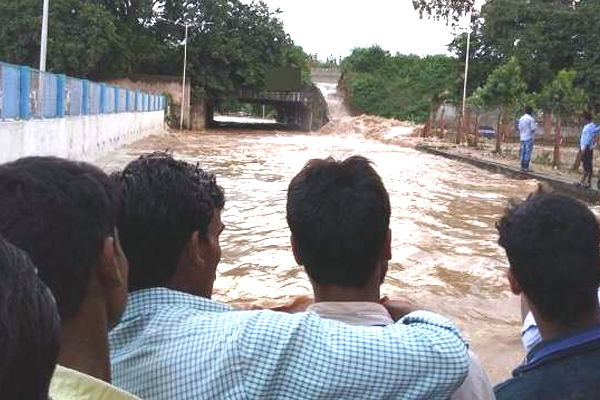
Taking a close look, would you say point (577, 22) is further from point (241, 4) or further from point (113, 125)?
point (113, 125)

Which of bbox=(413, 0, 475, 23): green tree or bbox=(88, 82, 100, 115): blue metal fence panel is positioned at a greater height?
bbox=(413, 0, 475, 23): green tree

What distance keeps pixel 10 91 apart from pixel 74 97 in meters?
5.83

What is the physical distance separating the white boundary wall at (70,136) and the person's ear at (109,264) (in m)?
4.90

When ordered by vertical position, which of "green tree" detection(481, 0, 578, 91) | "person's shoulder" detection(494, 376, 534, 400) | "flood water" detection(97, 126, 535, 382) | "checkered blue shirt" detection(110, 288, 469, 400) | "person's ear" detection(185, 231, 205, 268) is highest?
"green tree" detection(481, 0, 578, 91)

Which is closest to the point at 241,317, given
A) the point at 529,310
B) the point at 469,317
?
the point at 529,310

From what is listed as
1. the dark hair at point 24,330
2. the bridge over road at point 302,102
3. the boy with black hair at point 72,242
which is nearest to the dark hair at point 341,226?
the boy with black hair at point 72,242

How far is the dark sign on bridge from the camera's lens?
50.3 metres

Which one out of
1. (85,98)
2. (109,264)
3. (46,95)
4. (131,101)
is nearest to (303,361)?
(109,264)

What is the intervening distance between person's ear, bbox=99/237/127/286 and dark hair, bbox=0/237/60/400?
1.87 feet

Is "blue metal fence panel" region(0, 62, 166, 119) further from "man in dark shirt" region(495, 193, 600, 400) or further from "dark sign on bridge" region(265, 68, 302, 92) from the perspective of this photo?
"dark sign on bridge" region(265, 68, 302, 92)

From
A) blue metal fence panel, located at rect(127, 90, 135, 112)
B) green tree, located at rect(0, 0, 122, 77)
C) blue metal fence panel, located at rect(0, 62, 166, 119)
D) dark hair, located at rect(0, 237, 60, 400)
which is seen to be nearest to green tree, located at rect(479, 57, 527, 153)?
blue metal fence panel, located at rect(127, 90, 135, 112)

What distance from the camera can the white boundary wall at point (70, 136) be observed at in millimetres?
12586

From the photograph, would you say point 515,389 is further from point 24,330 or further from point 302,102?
point 302,102

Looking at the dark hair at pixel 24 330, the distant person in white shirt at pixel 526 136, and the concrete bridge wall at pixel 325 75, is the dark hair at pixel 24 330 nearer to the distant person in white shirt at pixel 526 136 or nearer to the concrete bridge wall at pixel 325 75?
the distant person in white shirt at pixel 526 136
